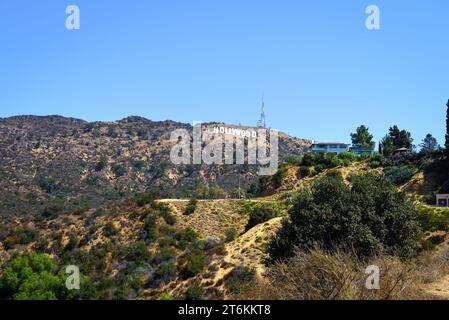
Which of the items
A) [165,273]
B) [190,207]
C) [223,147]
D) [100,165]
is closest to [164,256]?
[165,273]

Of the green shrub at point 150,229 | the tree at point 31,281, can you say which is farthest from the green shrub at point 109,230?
the tree at point 31,281

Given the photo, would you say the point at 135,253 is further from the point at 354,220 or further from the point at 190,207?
the point at 354,220

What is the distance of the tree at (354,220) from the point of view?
2708 centimetres

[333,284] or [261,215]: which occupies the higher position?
[333,284]

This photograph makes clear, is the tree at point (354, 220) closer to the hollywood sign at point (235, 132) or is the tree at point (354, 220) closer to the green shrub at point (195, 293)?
the green shrub at point (195, 293)

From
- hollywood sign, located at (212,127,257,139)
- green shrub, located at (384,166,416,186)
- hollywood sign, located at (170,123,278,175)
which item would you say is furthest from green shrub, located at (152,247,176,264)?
hollywood sign, located at (212,127,257,139)

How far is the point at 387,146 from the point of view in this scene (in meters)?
77.7

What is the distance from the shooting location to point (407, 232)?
1126 inches

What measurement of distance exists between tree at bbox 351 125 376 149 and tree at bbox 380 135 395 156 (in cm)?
746

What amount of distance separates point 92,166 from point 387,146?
64667 millimetres

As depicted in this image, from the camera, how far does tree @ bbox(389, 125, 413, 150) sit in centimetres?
8150

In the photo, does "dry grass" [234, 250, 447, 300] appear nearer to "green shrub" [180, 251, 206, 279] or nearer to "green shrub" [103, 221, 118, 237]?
"green shrub" [180, 251, 206, 279]

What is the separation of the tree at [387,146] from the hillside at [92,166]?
24.4 m
